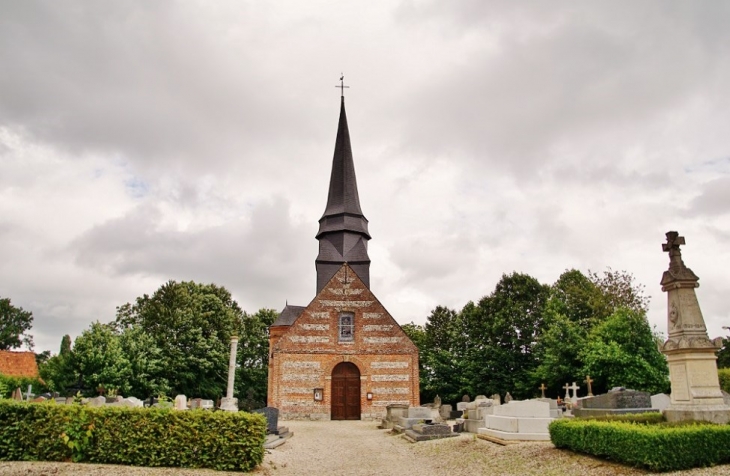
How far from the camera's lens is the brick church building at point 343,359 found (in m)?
28.0

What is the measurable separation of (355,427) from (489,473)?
558 inches

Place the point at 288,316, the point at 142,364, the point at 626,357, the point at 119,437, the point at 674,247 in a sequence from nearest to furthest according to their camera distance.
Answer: the point at 119,437 < the point at 674,247 < the point at 626,357 < the point at 142,364 < the point at 288,316

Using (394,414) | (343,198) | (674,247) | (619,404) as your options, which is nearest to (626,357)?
(394,414)

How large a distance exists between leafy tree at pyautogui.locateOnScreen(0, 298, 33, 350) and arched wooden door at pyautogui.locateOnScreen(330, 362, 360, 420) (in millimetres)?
45240

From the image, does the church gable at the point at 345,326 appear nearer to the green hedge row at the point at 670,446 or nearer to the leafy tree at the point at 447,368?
the leafy tree at the point at 447,368

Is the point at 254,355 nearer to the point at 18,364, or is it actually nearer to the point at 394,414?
the point at 18,364

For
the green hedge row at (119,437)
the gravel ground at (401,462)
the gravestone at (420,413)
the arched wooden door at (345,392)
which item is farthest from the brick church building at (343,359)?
the green hedge row at (119,437)

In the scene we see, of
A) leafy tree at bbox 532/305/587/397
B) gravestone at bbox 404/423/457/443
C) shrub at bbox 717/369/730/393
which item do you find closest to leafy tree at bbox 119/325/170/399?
gravestone at bbox 404/423/457/443

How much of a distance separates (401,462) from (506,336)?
27.2 meters

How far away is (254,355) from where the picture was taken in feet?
152

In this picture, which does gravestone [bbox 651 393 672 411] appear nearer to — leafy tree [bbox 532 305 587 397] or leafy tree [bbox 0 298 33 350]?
leafy tree [bbox 532 305 587 397]

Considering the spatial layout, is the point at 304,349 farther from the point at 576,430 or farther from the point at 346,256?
the point at 576,430

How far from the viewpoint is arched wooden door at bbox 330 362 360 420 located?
28.2 metres

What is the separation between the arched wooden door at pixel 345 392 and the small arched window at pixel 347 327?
147 cm
